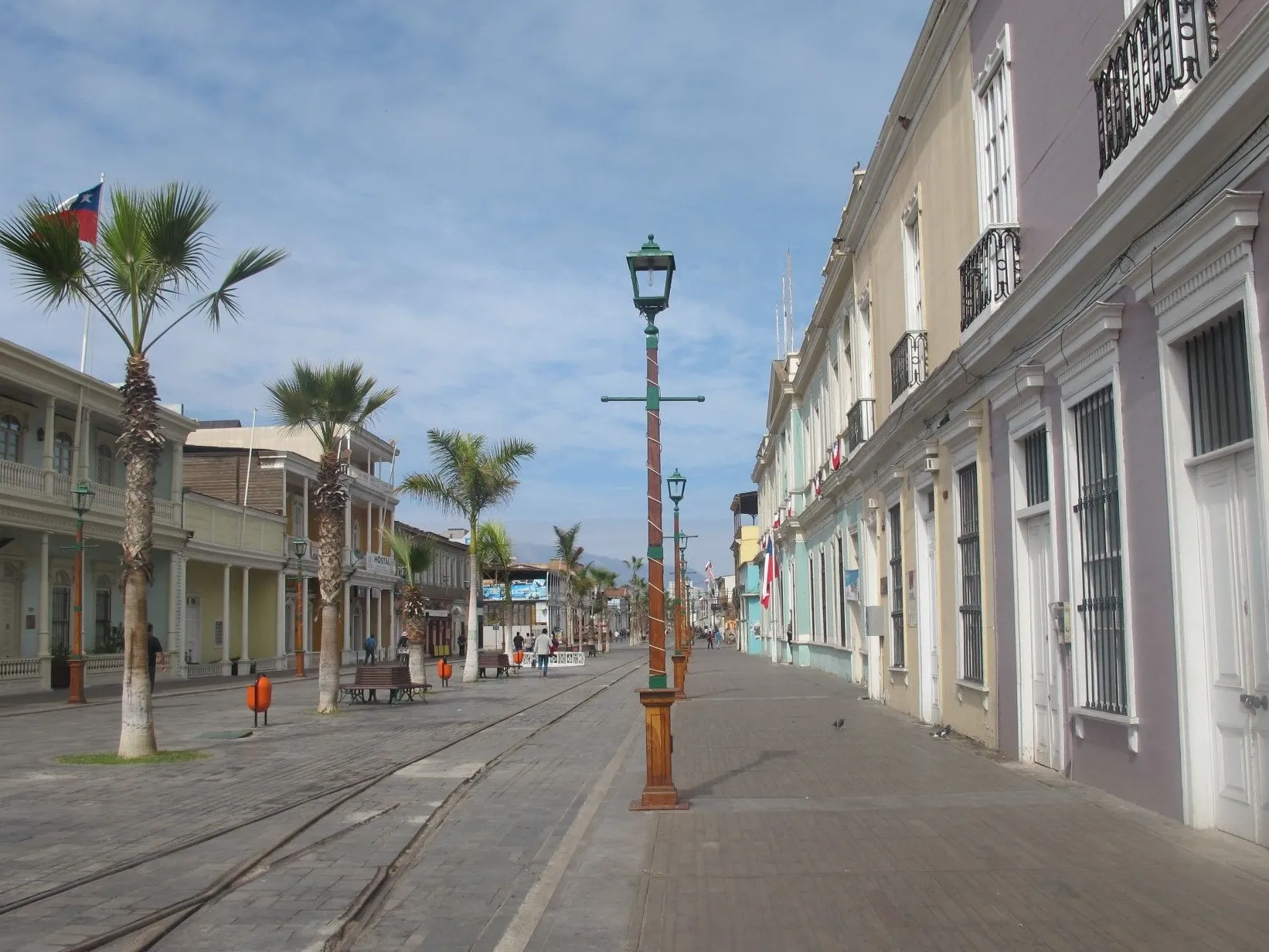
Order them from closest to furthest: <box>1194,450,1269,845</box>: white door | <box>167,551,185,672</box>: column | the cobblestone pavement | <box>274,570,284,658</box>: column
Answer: the cobblestone pavement → <box>1194,450,1269,845</box>: white door → <box>167,551,185,672</box>: column → <box>274,570,284,658</box>: column

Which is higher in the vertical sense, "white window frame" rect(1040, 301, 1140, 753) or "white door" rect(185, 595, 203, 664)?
"white window frame" rect(1040, 301, 1140, 753)

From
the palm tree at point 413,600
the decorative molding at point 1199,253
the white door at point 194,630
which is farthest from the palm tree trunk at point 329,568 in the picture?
the white door at point 194,630

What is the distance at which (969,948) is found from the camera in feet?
17.3

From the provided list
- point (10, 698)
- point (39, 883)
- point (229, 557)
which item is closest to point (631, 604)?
point (229, 557)

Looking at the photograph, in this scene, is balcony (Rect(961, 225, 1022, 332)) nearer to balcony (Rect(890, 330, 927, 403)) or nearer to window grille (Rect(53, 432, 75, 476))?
balcony (Rect(890, 330, 927, 403))

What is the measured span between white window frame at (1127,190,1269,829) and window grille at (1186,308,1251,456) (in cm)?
8

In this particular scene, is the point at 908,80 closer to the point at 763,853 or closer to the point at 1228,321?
the point at 1228,321

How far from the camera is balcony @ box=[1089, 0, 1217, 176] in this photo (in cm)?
696

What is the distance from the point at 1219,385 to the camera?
7223 millimetres

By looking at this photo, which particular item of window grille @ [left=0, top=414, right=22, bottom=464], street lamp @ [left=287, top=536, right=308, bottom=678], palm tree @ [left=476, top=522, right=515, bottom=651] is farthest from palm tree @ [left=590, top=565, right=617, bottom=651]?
window grille @ [left=0, top=414, right=22, bottom=464]

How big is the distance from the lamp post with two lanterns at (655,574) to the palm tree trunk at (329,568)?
10.9 meters

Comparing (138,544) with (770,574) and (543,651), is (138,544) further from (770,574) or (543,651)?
(770,574)

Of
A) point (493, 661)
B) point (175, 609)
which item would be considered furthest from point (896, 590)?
point (175, 609)

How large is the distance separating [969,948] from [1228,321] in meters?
4.18
